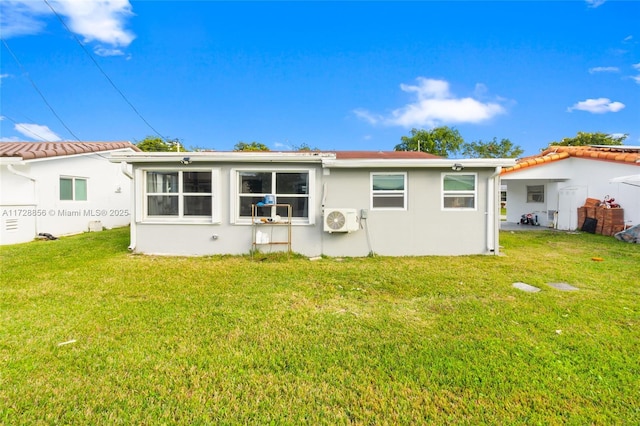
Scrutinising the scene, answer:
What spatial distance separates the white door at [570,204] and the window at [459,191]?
775cm

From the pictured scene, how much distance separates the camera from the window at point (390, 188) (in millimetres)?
7582

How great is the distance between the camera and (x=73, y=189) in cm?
1129

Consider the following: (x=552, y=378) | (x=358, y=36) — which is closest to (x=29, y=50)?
(x=358, y=36)

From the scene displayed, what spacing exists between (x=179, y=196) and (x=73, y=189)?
6.82 m

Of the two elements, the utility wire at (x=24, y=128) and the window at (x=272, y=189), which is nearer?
the window at (x=272, y=189)

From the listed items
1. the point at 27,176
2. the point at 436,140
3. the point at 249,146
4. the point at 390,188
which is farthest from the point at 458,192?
the point at 436,140

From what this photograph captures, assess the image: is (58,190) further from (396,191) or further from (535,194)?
(535,194)

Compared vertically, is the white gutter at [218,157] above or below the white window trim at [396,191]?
above

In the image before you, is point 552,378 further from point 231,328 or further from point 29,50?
point 29,50

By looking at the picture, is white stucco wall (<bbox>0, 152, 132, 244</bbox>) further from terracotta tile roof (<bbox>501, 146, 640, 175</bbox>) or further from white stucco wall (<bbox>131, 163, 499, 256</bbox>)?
terracotta tile roof (<bbox>501, 146, 640, 175</bbox>)

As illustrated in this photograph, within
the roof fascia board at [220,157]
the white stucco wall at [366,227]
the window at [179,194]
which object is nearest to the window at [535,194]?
the white stucco wall at [366,227]

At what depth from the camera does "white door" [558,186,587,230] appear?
1192cm

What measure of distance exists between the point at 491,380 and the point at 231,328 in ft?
8.91

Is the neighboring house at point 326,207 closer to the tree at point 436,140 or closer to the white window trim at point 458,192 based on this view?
the white window trim at point 458,192
